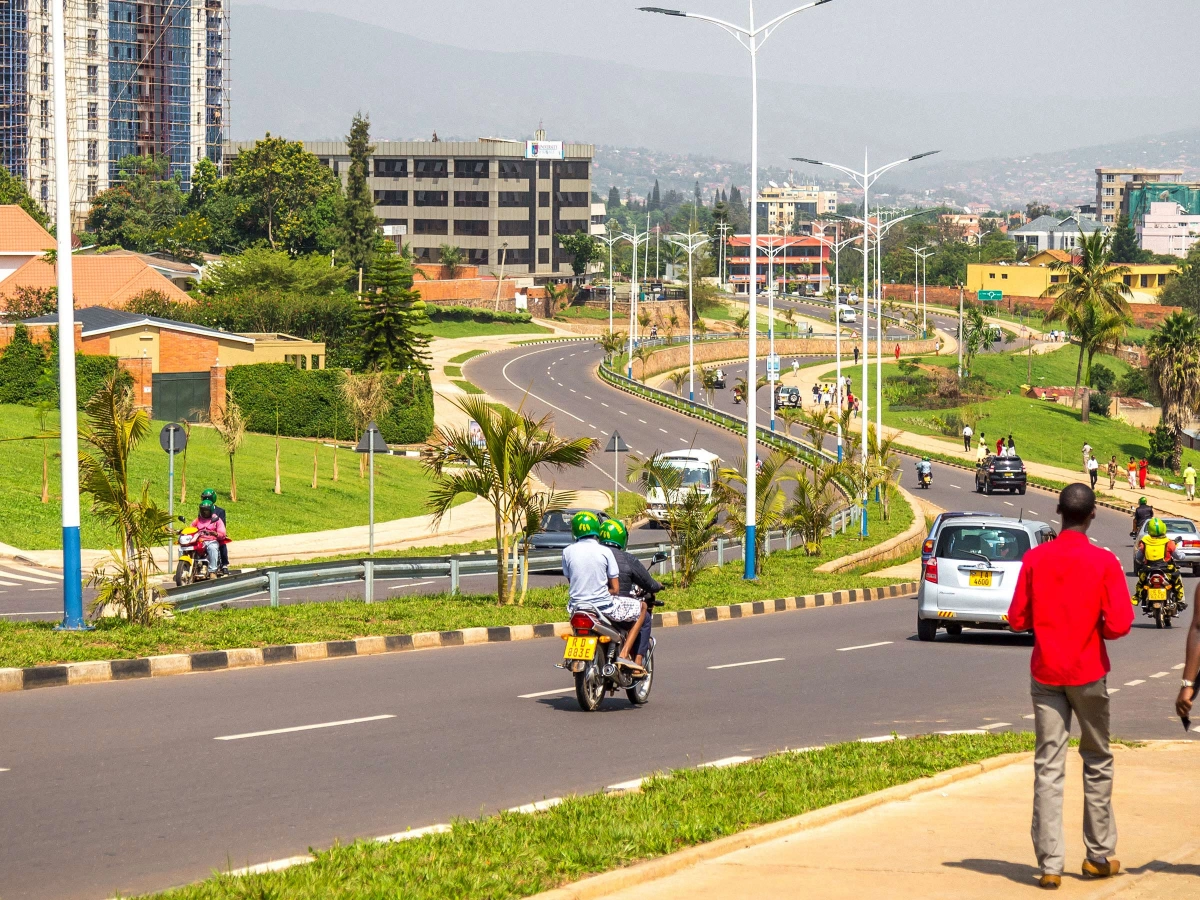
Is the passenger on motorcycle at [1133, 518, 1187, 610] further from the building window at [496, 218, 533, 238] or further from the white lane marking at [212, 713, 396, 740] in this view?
the building window at [496, 218, 533, 238]

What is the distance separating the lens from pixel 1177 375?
8044 centimetres

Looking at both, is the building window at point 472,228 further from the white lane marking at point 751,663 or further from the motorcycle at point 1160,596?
the white lane marking at point 751,663

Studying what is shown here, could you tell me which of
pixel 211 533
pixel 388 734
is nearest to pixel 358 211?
pixel 211 533

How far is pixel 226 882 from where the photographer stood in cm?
689

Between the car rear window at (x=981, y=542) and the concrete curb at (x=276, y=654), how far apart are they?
4.02m

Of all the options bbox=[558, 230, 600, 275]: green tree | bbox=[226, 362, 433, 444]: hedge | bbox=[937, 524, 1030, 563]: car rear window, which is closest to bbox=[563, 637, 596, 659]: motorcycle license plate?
bbox=[937, 524, 1030, 563]: car rear window

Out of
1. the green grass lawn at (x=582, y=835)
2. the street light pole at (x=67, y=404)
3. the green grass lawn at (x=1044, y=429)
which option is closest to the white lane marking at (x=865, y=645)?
the green grass lawn at (x=582, y=835)

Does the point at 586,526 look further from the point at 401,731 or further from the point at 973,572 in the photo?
the point at 973,572

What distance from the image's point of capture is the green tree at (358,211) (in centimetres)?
11419

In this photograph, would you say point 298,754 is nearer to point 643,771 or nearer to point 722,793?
point 643,771

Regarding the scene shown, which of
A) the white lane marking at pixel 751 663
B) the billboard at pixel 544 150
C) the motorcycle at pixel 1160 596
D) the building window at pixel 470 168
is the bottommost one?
the motorcycle at pixel 1160 596

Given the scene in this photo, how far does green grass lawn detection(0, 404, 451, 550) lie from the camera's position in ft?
117

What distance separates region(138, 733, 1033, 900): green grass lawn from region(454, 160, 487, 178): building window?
470 feet

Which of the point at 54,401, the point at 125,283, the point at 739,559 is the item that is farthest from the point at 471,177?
the point at 739,559
